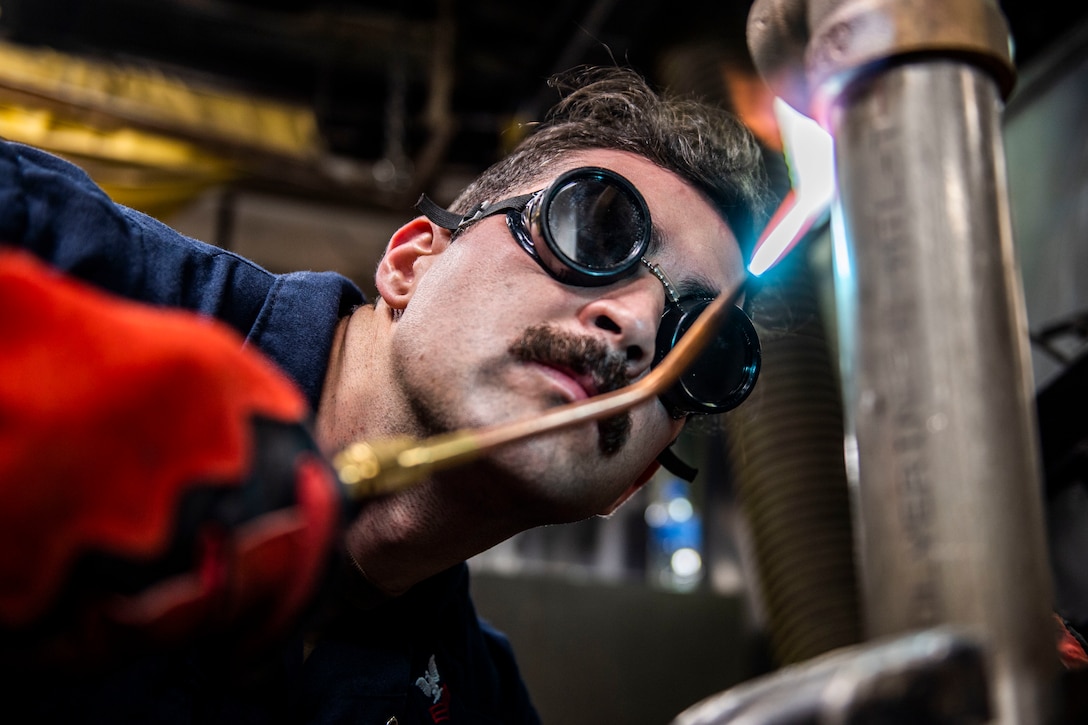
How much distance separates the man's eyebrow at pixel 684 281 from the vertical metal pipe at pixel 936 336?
0.57 metres

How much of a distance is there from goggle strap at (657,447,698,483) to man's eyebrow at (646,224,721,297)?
349mm

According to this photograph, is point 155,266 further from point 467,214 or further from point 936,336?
point 936,336

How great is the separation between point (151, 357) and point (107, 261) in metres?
0.62

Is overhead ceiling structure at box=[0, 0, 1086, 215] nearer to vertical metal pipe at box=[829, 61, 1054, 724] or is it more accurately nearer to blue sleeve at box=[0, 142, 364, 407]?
blue sleeve at box=[0, 142, 364, 407]

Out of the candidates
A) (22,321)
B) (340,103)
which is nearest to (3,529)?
(22,321)

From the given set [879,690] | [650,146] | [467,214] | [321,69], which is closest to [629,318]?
[467,214]

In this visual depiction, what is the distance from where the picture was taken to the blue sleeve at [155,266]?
986mm

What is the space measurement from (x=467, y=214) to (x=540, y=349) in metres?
0.39

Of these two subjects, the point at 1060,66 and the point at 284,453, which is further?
the point at 1060,66

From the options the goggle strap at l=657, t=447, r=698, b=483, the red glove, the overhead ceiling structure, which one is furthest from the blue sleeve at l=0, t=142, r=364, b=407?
the overhead ceiling structure

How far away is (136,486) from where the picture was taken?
1.66 feet

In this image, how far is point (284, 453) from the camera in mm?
547

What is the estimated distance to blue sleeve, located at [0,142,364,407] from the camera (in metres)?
0.99

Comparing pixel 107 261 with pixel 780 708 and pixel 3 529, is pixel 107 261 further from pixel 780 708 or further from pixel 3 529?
pixel 780 708
